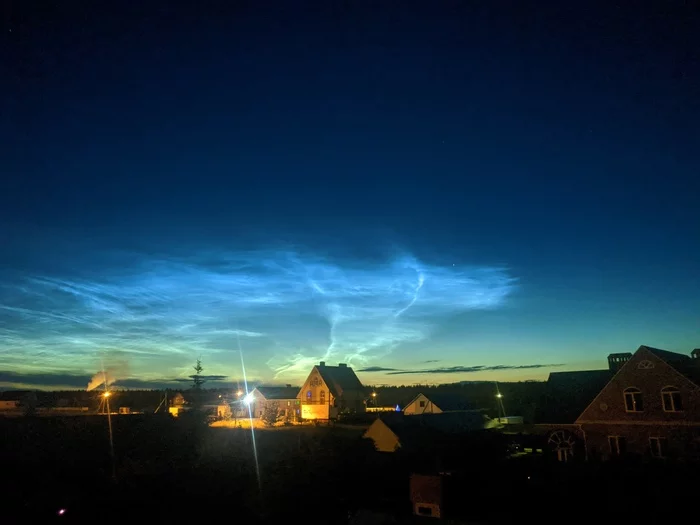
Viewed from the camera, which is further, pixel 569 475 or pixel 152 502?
pixel 152 502

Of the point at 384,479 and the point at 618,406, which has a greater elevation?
the point at 618,406

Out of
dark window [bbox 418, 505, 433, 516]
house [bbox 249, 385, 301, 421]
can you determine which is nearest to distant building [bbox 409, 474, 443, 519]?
dark window [bbox 418, 505, 433, 516]

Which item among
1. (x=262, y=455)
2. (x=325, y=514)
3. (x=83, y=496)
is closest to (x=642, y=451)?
(x=325, y=514)

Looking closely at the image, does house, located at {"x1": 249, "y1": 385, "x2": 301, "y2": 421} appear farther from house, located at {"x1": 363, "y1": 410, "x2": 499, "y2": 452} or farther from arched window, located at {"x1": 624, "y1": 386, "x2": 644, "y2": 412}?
arched window, located at {"x1": 624, "y1": 386, "x2": 644, "y2": 412}

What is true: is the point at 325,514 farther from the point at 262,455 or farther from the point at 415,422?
the point at 415,422

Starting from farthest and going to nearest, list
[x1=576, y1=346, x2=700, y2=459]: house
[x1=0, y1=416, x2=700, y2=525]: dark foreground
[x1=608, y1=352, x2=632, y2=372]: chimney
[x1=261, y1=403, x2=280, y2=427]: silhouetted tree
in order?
[x1=261, y1=403, x2=280, y2=427]: silhouetted tree < [x1=608, y1=352, x2=632, y2=372]: chimney < [x1=576, y1=346, x2=700, y2=459]: house < [x1=0, y1=416, x2=700, y2=525]: dark foreground

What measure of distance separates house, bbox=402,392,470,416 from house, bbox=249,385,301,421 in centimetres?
1523

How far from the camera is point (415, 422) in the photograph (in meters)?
48.3

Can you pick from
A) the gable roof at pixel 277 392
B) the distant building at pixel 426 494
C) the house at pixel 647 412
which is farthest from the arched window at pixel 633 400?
the gable roof at pixel 277 392

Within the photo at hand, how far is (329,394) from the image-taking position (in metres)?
67.2

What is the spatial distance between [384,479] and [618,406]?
16.0 m

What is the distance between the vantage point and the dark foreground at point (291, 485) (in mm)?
25328

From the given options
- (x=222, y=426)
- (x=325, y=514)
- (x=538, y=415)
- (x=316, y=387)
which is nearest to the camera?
(x=325, y=514)

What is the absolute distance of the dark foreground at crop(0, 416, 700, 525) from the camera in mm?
25328
